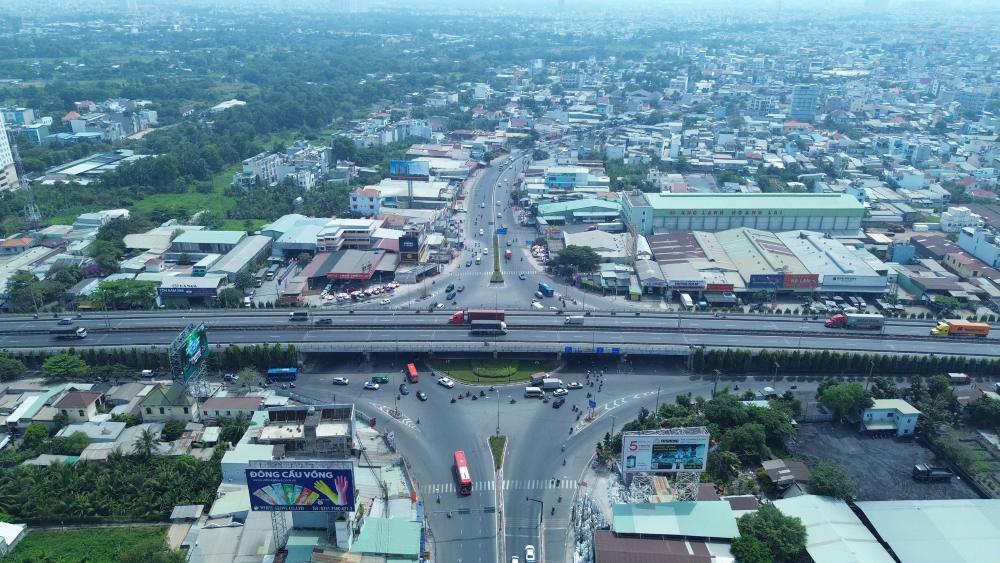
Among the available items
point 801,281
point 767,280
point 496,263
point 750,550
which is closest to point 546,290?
point 496,263

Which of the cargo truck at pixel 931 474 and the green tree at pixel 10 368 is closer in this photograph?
the cargo truck at pixel 931 474

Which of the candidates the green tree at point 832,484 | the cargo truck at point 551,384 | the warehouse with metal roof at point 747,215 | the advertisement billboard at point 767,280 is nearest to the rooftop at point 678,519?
the green tree at point 832,484

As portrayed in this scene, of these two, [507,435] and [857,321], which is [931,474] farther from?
[507,435]

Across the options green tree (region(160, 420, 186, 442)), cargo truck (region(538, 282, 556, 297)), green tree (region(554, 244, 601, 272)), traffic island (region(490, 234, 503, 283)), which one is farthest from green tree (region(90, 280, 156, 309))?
green tree (region(554, 244, 601, 272))

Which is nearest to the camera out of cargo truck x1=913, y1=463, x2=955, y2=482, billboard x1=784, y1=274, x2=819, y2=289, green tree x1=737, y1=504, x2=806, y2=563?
green tree x1=737, y1=504, x2=806, y2=563

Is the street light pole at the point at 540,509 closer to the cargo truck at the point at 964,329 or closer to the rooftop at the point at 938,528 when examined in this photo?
the rooftop at the point at 938,528

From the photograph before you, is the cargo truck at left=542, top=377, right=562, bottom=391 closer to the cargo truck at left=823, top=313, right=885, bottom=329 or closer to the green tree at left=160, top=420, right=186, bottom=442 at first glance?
the green tree at left=160, top=420, right=186, bottom=442
